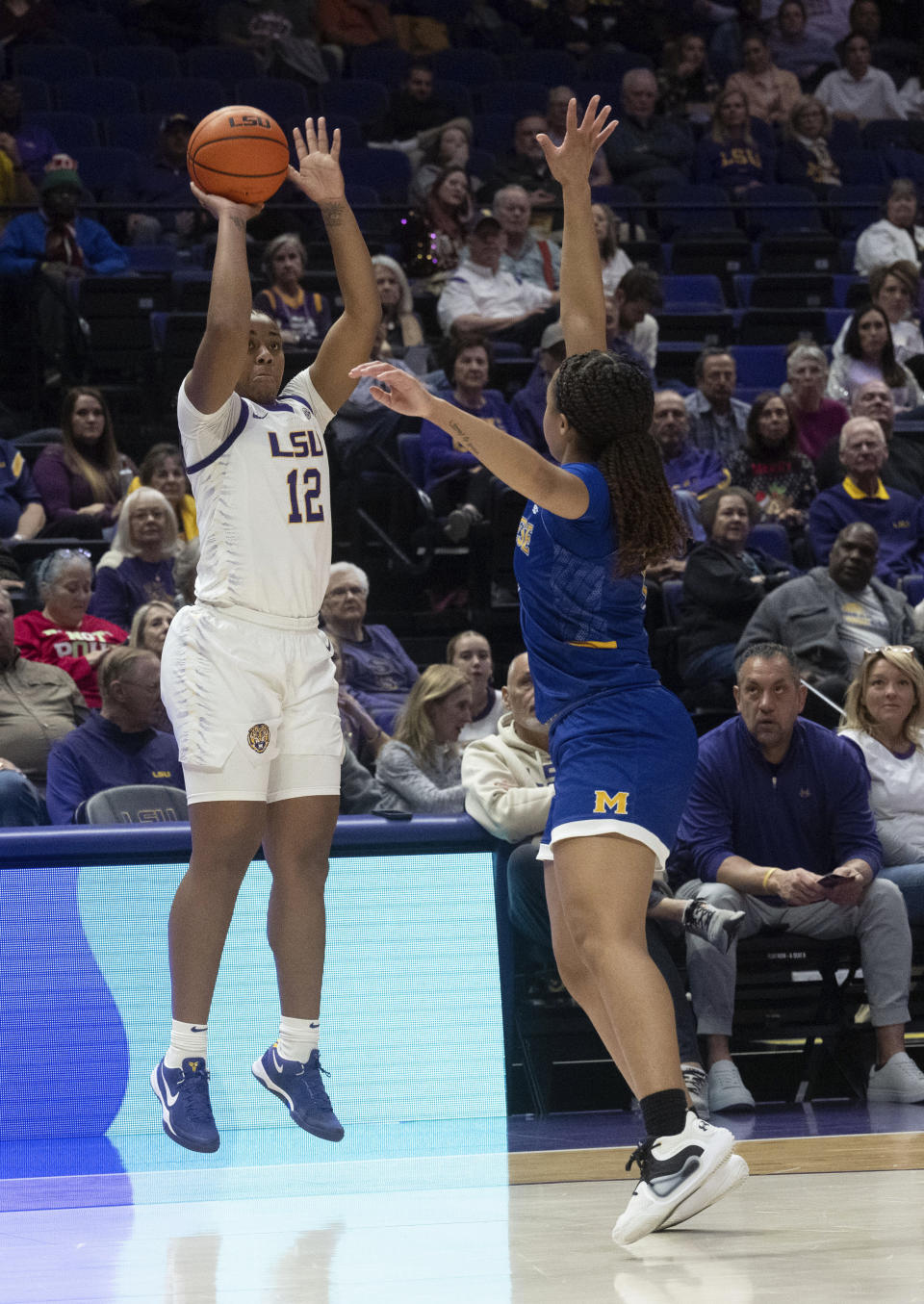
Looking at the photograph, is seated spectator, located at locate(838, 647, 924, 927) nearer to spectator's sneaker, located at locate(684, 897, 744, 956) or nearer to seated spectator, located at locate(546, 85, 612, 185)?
spectator's sneaker, located at locate(684, 897, 744, 956)

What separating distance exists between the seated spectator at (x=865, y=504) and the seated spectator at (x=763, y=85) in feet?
19.7

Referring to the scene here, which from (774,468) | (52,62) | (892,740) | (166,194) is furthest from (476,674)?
(52,62)

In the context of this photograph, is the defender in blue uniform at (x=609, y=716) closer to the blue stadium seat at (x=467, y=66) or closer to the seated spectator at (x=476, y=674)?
the seated spectator at (x=476, y=674)

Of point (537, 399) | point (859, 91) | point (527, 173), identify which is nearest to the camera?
point (537, 399)

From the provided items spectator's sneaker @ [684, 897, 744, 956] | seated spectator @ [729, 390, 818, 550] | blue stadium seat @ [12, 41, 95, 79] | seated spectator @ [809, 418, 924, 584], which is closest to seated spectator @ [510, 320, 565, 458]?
seated spectator @ [729, 390, 818, 550]

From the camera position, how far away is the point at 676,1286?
2857 mm

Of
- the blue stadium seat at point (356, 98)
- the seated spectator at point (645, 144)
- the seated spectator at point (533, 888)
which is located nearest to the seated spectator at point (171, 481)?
the seated spectator at point (533, 888)

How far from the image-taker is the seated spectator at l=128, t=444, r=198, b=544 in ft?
24.3

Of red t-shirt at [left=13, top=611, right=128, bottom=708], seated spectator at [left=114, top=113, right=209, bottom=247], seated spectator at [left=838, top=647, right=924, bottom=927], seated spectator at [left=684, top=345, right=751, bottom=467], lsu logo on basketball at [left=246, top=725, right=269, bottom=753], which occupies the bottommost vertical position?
seated spectator at [left=838, top=647, right=924, bottom=927]

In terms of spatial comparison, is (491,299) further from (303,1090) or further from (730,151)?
(303,1090)

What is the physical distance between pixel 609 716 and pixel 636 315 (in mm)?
6325

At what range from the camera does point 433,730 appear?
612 cm

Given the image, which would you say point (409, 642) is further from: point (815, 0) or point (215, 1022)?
point (815, 0)

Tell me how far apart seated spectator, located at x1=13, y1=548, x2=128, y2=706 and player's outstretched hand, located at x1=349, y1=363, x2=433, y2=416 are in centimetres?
348
